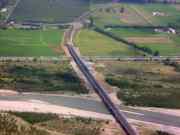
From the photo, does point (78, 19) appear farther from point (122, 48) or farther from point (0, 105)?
point (0, 105)

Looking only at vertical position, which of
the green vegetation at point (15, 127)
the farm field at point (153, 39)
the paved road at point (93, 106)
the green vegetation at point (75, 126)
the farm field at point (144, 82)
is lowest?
the farm field at point (153, 39)

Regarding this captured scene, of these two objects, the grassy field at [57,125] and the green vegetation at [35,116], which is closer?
the grassy field at [57,125]

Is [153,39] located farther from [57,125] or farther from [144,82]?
[57,125]

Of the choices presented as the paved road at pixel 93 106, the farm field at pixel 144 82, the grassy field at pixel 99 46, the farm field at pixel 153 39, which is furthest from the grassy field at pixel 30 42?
the paved road at pixel 93 106

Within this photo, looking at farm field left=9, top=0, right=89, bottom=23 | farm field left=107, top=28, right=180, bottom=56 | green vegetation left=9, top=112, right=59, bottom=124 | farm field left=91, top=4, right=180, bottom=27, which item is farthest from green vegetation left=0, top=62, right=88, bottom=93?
farm field left=9, top=0, right=89, bottom=23

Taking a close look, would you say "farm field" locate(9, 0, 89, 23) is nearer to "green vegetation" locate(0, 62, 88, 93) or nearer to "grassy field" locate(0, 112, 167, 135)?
"green vegetation" locate(0, 62, 88, 93)

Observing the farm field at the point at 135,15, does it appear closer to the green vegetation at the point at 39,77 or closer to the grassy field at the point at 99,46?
the grassy field at the point at 99,46

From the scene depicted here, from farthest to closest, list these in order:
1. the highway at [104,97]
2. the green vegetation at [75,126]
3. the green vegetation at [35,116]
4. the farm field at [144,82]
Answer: the farm field at [144,82] < the green vegetation at [35,116] < the highway at [104,97] < the green vegetation at [75,126]

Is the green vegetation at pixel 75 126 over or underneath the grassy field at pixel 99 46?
over
